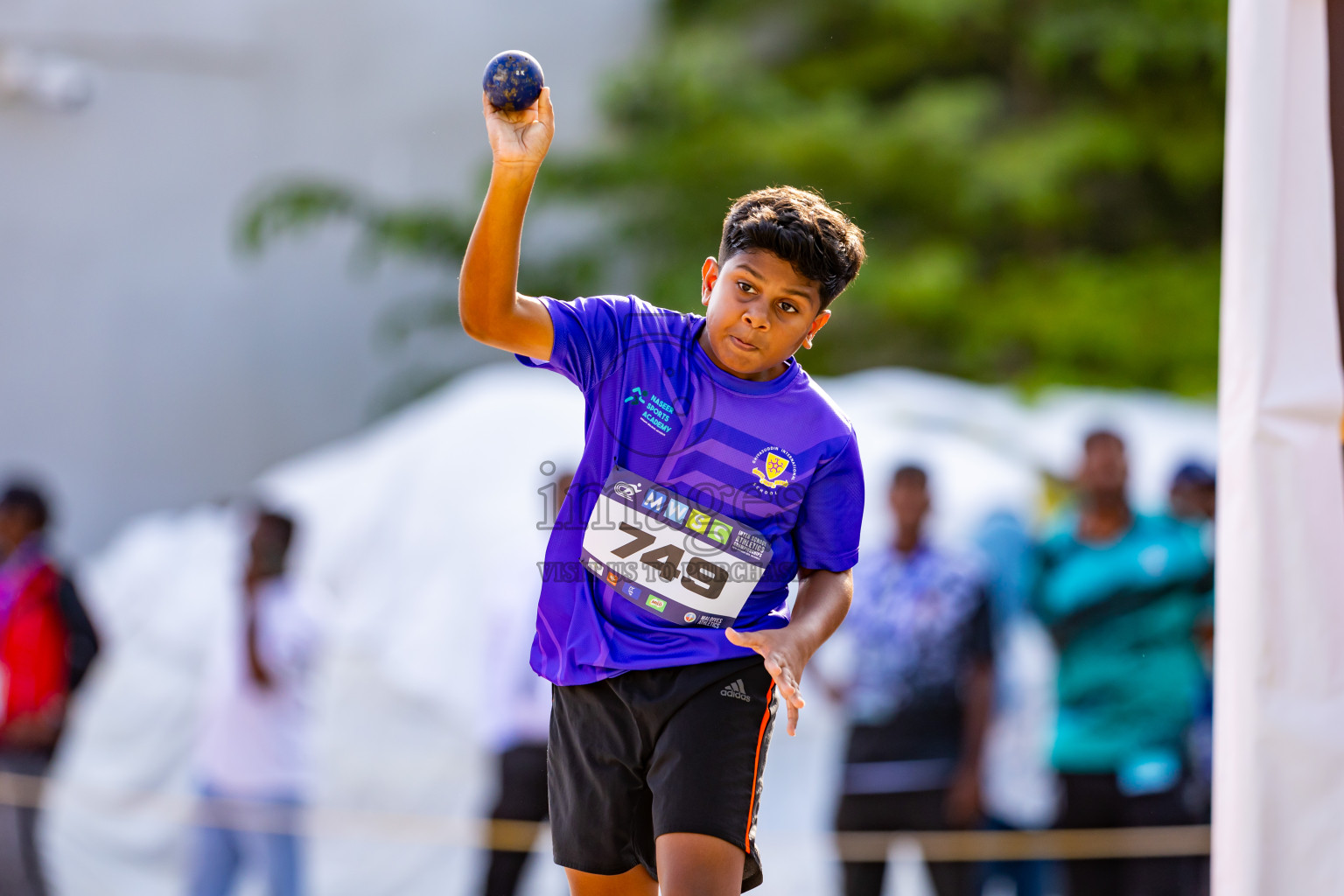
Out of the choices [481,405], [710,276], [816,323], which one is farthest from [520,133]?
[481,405]

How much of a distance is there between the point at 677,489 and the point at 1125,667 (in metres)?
2.72

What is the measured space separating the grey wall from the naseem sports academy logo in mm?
7073

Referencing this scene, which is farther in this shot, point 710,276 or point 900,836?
point 900,836

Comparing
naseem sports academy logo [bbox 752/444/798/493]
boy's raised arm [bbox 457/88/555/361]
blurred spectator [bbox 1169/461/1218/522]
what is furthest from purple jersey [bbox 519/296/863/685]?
blurred spectator [bbox 1169/461/1218/522]

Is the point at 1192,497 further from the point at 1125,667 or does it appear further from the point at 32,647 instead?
the point at 32,647

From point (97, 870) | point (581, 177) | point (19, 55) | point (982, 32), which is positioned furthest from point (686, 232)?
point (97, 870)

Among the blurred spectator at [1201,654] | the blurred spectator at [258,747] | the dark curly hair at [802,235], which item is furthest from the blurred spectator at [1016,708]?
the dark curly hair at [802,235]

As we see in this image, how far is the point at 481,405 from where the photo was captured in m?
6.68

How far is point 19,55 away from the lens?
7.93 metres

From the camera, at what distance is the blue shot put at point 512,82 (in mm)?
1722

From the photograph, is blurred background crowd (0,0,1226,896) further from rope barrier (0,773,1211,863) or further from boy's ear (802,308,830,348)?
boy's ear (802,308,830,348)

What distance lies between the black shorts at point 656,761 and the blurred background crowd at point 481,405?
96.5 inches

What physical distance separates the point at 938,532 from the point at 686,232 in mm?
3130

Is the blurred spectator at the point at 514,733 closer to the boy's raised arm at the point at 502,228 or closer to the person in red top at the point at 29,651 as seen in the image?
the person in red top at the point at 29,651
